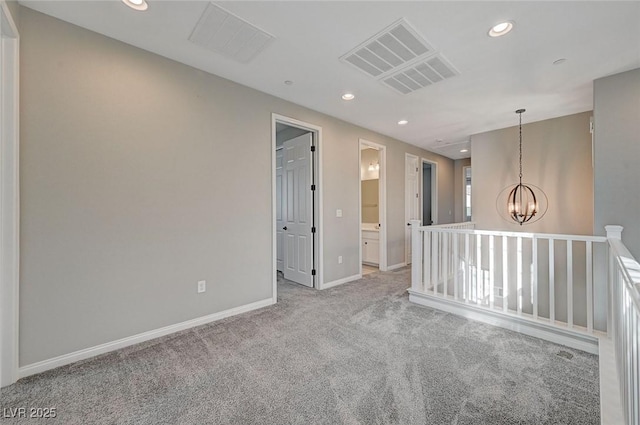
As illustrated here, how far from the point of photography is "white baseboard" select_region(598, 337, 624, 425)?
4.82 feet

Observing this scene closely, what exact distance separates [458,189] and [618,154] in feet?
15.6

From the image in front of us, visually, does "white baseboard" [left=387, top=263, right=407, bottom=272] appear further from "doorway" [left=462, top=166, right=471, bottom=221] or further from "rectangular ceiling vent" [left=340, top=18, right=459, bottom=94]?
"rectangular ceiling vent" [left=340, top=18, right=459, bottom=94]

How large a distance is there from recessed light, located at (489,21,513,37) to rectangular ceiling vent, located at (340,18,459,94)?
431 millimetres

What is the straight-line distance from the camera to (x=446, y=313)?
10.3 ft

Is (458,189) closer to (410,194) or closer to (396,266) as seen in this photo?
(410,194)

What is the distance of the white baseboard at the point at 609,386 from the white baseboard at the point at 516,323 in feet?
0.40

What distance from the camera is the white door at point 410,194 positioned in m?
5.83

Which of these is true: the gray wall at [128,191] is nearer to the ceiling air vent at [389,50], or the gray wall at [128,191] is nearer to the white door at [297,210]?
the white door at [297,210]

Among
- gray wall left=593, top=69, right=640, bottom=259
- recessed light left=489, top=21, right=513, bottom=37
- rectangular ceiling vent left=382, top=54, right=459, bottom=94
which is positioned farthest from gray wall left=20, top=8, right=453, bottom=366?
gray wall left=593, top=69, right=640, bottom=259

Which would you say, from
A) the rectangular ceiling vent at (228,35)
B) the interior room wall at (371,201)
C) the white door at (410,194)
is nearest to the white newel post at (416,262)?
the white door at (410,194)

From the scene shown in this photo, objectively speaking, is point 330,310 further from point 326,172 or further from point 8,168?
point 8,168

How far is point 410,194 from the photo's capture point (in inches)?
235

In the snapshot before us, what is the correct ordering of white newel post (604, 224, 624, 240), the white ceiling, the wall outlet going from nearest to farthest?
the white ceiling, white newel post (604, 224, 624, 240), the wall outlet

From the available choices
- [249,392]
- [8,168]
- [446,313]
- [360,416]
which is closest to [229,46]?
[8,168]
